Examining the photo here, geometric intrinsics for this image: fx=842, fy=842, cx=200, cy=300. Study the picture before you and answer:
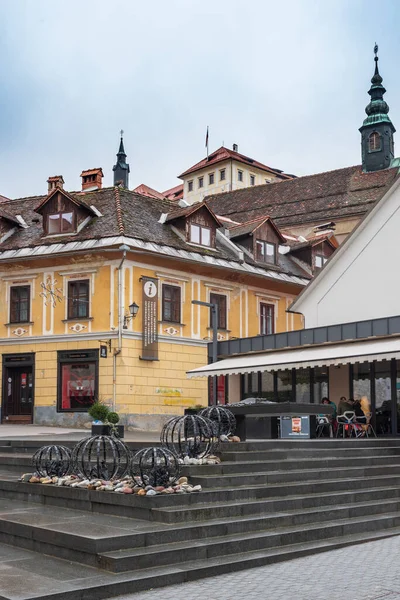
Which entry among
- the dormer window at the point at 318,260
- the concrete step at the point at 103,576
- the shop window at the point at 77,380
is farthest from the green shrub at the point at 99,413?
the dormer window at the point at 318,260

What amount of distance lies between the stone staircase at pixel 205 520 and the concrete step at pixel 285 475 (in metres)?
0.02

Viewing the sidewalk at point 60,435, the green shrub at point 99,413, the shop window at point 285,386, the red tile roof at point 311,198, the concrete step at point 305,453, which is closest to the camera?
the concrete step at point 305,453

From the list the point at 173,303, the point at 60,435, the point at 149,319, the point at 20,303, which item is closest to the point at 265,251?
the point at 173,303

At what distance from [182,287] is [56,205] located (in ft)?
19.7

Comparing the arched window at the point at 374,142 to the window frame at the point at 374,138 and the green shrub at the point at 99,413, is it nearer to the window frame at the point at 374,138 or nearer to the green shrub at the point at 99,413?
the window frame at the point at 374,138

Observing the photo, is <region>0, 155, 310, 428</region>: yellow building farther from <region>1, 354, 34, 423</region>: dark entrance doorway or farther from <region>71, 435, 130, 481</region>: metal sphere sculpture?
<region>71, 435, 130, 481</region>: metal sphere sculpture

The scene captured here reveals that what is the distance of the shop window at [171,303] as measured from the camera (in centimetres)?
3272

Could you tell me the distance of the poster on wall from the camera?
1233 inches

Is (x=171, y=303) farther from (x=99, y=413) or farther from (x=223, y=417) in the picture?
(x=223, y=417)

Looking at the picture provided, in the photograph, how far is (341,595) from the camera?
8.23m

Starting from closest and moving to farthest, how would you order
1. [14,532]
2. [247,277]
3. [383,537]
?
[14,532] < [383,537] < [247,277]

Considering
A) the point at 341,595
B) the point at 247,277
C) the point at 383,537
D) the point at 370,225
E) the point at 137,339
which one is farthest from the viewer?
the point at 247,277

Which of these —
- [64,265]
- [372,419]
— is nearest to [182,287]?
[64,265]

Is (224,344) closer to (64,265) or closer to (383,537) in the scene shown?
(64,265)
